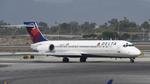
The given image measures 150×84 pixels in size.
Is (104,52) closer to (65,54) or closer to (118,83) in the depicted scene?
(65,54)

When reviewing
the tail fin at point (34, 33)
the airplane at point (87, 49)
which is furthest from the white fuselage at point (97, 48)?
the tail fin at point (34, 33)

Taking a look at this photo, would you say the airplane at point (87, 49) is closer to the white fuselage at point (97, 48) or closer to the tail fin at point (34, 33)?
the white fuselage at point (97, 48)

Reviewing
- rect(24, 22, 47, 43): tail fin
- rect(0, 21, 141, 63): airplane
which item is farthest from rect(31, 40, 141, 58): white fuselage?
rect(24, 22, 47, 43): tail fin

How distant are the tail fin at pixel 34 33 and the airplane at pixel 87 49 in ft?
1.54

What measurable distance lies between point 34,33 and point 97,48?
30.6 ft

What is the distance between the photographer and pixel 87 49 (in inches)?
2270

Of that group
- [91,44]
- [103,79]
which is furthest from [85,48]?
[103,79]

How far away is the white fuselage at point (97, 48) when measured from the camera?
56.0 meters

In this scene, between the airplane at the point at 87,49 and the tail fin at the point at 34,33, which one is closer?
the airplane at the point at 87,49

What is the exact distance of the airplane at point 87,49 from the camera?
56.1 meters

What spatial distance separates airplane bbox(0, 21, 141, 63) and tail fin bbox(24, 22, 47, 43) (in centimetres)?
47

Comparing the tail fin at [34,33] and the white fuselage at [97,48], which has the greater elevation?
the tail fin at [34,33]

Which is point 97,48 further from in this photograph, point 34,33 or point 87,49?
point 34,33

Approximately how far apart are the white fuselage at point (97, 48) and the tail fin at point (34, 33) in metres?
1.94
